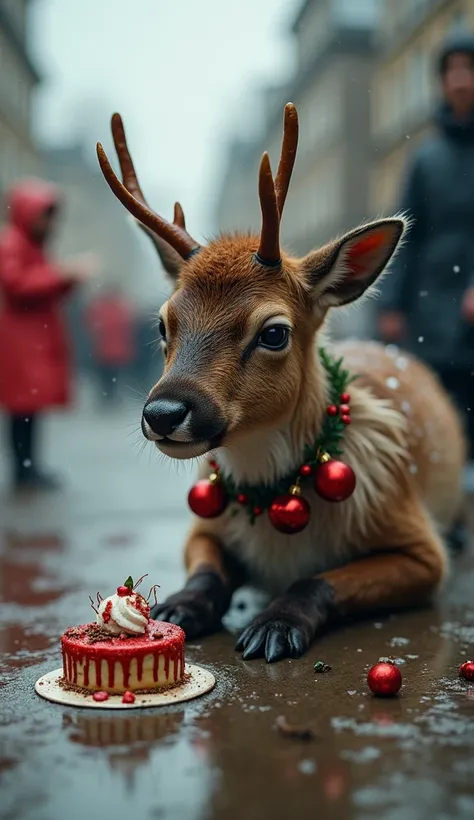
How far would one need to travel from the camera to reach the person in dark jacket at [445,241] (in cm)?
529

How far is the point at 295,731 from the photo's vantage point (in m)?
2.36

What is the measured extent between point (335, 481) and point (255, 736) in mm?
1127

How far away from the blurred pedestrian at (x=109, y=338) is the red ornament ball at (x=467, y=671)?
14.0 metres

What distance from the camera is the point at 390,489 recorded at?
142 inches

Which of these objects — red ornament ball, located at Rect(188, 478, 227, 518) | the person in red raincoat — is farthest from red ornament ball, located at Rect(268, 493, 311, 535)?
the person in red raincoat

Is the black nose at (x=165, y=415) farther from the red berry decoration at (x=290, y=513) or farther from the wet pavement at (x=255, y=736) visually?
the red berry decoration at (x=290, y=513)

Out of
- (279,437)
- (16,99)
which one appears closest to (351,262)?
(279,437)

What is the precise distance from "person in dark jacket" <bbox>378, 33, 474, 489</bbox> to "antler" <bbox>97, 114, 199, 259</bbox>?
218 cm

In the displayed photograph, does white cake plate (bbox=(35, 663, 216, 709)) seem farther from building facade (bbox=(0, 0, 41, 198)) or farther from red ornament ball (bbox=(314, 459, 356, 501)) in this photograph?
building facade (bbox=(0, 0, 41, 198))

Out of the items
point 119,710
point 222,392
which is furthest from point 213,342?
point 119,710

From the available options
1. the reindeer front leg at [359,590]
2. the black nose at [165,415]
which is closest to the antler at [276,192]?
the black nose at [165,415]

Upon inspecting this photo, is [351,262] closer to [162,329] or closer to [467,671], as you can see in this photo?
[162,329]

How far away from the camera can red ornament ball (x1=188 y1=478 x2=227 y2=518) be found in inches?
137

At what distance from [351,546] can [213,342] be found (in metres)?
1.00
